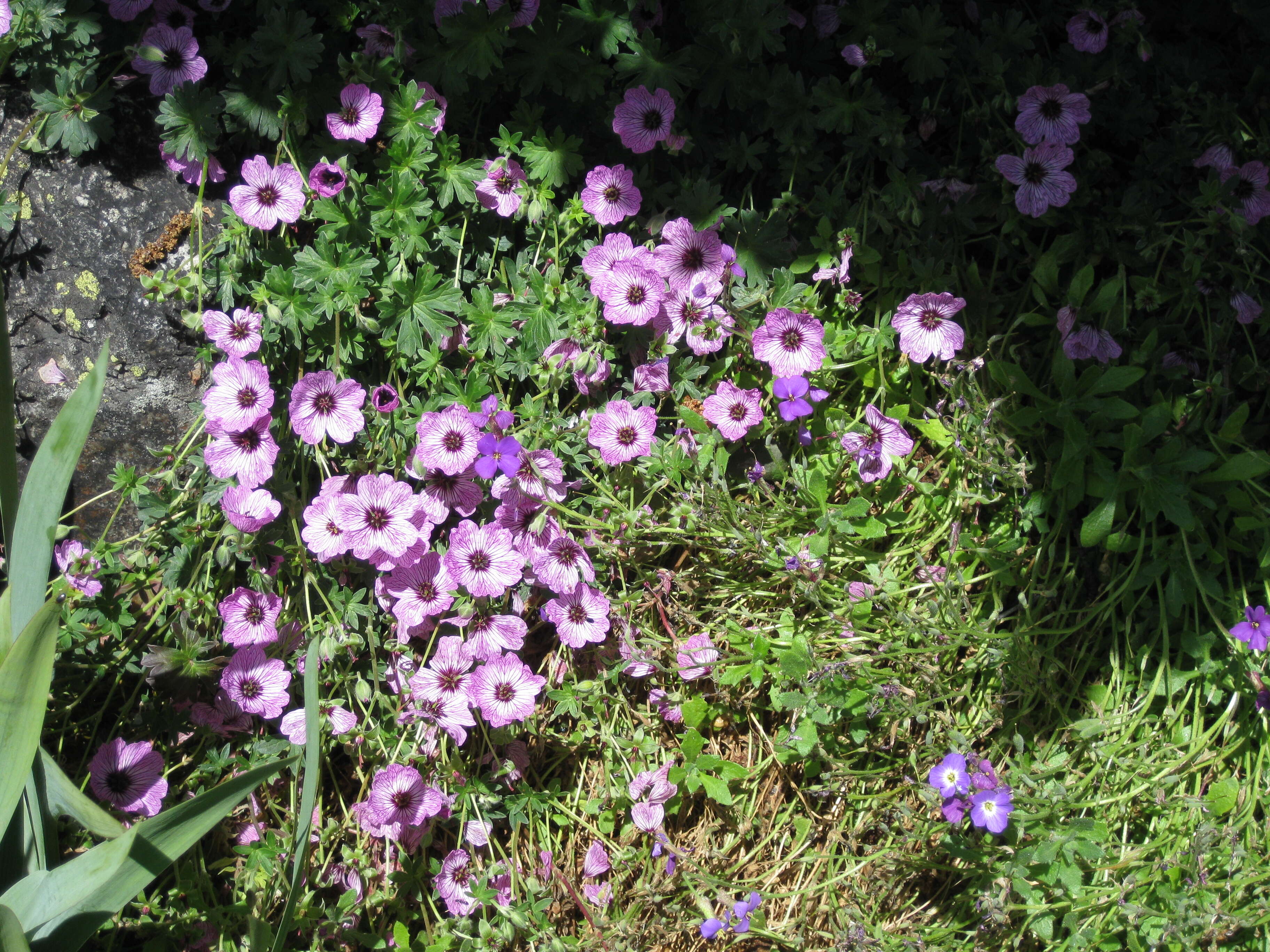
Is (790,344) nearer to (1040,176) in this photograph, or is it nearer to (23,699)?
(1040,176)

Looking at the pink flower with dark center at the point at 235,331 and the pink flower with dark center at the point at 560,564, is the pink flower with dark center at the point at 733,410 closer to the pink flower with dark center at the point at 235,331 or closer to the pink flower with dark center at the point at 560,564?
the pink flower with dark center at the point at 560,564

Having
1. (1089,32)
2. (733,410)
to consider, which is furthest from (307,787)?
(1089,32)

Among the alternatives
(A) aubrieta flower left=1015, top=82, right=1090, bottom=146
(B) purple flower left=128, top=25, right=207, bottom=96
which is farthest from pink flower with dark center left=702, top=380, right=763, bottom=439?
(B) purple flower left=128, top=25, right=207, bottom=96

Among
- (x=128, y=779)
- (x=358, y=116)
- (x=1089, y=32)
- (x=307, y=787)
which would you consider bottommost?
(x=128, y=779)

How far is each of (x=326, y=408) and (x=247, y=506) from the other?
267 mm

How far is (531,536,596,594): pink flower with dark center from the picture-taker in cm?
198

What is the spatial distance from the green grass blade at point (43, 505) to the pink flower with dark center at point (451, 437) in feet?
2.10

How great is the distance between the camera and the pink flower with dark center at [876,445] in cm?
202

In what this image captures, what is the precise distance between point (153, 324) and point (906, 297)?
179 centimetres

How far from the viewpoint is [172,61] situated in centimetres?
206

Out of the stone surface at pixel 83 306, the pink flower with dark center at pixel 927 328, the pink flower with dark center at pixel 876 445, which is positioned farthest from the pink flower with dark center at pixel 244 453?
the pink flower with dark center at pixel 927 328

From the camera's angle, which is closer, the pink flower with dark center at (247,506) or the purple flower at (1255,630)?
the purple flower at (1255,630)

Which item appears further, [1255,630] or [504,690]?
[504,690]

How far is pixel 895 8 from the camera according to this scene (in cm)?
216
